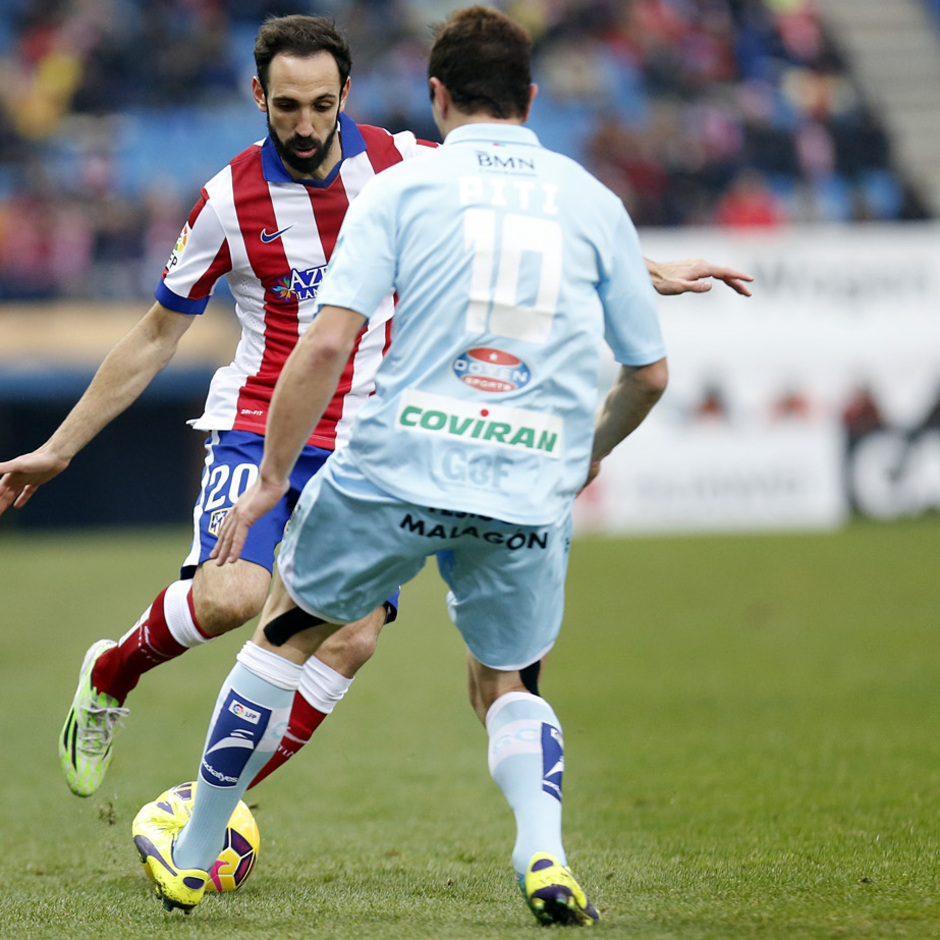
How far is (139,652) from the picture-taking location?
4.52m

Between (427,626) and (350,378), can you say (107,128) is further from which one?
(350,378)

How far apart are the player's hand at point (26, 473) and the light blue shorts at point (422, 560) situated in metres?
1.20

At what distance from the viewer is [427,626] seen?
37.1 feet

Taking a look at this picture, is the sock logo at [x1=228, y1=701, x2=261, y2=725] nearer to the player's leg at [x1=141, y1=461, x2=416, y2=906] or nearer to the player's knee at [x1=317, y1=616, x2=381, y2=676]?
the player's leg at [x1=141, y1=461, x2=416, y2=906]

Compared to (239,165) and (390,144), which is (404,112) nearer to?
(390,144)

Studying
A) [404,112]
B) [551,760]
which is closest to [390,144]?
[551,760]

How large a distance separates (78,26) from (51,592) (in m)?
12.2

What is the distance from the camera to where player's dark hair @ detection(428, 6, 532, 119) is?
326cm

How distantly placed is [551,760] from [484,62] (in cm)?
155

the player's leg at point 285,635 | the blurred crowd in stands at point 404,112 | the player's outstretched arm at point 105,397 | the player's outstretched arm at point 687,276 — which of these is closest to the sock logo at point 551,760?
the player's leg at point 285,635

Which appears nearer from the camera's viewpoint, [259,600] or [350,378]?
[259,600]

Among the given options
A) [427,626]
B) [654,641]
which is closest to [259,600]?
[654,641]

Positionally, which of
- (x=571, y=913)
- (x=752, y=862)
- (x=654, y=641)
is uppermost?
(x=571, y=913)

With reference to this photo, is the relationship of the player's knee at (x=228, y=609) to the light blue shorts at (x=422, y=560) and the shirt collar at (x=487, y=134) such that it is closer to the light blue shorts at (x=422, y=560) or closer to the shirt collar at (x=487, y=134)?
the light blue shorts at (x=422, y=560)
